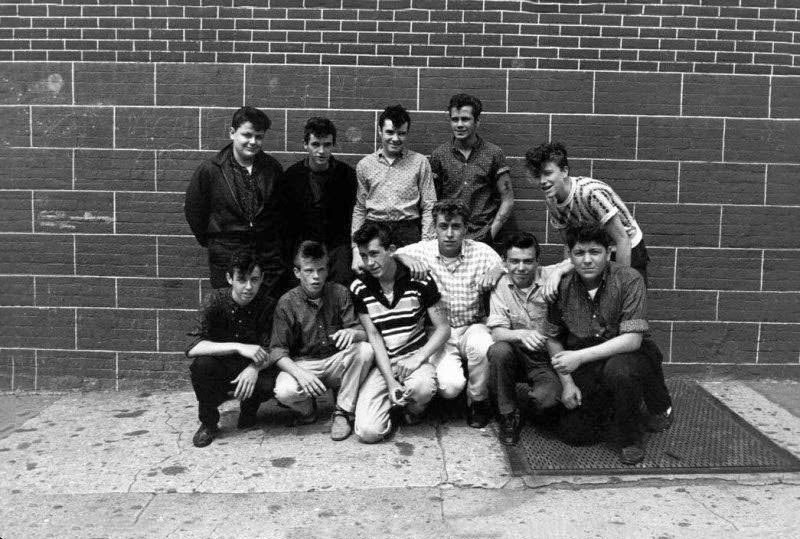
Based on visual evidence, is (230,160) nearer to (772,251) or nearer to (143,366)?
(143,366)

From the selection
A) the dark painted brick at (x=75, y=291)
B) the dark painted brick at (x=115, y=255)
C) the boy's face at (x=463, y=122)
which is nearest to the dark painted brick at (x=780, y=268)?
the boy's face at (x=463, y=122)

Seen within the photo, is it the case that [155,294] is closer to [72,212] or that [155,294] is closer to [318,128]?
[72,212]

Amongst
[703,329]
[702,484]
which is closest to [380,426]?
[702,484]

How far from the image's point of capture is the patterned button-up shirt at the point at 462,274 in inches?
212

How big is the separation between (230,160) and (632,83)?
2911 millimetres

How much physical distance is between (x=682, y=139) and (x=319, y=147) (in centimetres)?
265

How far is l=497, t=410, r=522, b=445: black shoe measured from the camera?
495 centimetres

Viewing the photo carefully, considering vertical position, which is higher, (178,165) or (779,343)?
(178,165)

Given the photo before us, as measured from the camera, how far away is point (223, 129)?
6.12 m

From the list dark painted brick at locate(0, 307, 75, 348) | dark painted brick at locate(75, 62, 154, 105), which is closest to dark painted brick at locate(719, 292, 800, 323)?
dark painted brick at locate(75, 62, 154, 105)

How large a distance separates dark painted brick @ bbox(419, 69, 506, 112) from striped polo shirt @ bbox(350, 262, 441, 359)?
1.45 m

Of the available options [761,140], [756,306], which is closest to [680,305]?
[756,306]

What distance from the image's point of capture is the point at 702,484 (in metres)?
4.39

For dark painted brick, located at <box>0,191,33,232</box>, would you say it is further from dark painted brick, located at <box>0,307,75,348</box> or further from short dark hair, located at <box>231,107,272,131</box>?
short dark hair, located at <box>231,107,272,131</box>
